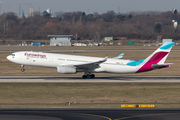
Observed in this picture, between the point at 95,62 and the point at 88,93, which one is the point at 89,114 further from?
the point at 95,62

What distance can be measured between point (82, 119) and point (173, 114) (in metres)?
8.54

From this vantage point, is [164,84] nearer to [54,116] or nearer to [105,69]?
[105,69]

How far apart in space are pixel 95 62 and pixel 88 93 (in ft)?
37.6

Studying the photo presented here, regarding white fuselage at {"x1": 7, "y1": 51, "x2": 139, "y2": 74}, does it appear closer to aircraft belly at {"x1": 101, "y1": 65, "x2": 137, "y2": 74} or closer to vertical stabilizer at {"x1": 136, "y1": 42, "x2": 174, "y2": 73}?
aircraft belly at {"x1": 101, "y1": 65, "x2": 137, "y2": 74}

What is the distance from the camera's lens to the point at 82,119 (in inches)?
922

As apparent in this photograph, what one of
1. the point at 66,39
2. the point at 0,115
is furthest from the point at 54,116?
the point at 66,39

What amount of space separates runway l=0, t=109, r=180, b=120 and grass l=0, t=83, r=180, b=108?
3.28 m

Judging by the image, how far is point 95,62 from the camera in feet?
156

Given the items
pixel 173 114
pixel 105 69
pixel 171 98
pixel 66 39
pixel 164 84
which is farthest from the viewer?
pixel 66 39

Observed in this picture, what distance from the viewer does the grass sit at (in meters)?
32.2

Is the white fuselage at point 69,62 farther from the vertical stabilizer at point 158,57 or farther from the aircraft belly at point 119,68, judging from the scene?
the vertical stabilizer at point 158,57

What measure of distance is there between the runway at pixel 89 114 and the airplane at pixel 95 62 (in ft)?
66.6

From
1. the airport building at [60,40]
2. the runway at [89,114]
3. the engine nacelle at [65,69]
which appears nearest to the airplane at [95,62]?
the engine nacelle at [65,69]

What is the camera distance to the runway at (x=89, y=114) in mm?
23797
